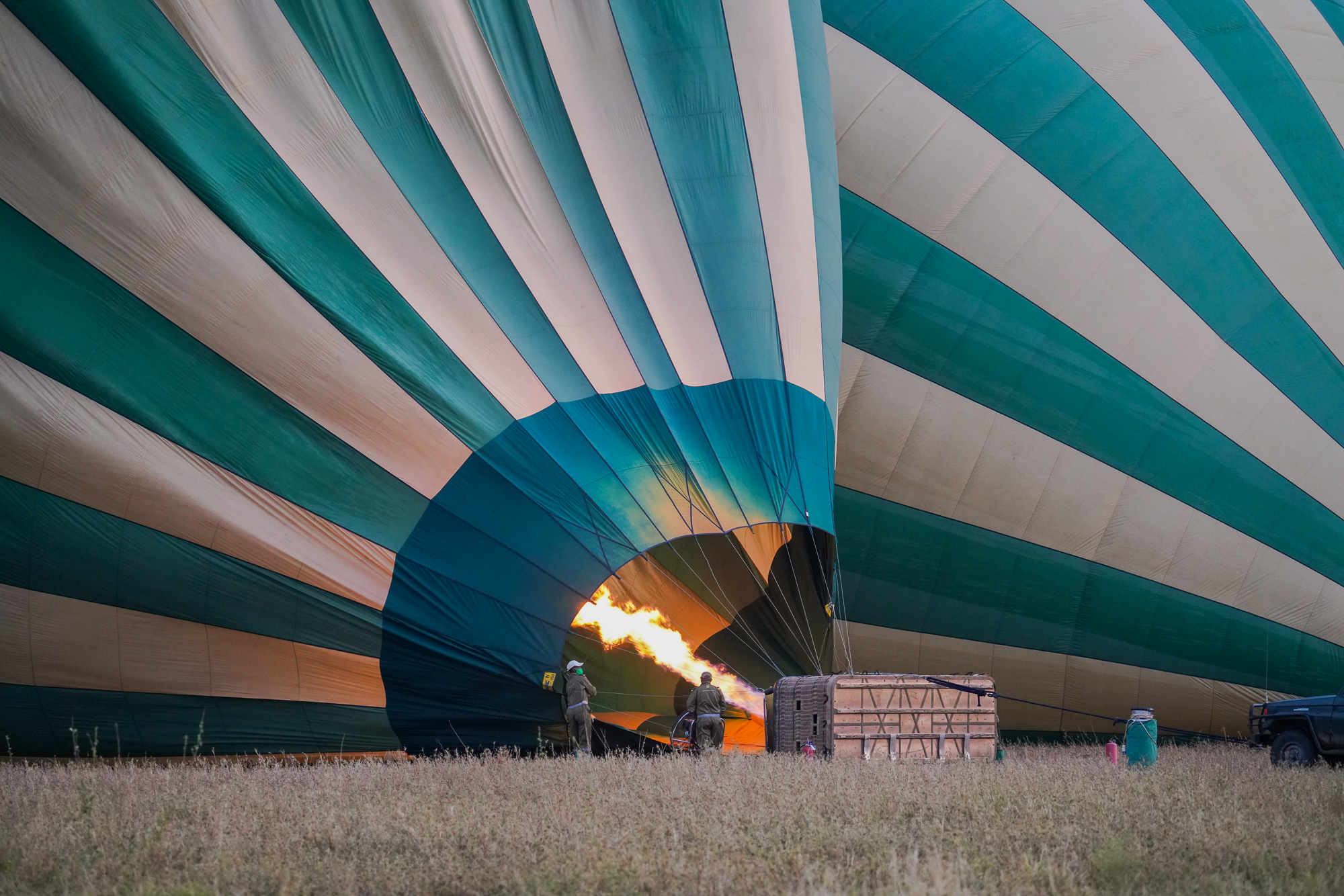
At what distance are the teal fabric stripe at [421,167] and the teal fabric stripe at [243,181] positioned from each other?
508mm

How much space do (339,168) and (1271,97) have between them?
911 centimetres

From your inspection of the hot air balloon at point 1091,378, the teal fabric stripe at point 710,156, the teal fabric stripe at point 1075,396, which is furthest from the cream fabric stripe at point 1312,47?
the teal fabric stripe at point 710,156

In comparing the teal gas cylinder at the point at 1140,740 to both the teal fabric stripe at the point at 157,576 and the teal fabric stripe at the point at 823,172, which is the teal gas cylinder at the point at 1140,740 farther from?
the teal fabric stripe at the point at 157,576

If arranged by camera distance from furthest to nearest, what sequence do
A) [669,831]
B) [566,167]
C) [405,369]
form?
[566,167]
[405,369]
[669,831]

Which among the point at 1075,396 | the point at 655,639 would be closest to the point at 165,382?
the point at 655,639

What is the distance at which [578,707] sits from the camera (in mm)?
8273

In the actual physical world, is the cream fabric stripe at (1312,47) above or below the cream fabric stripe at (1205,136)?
above

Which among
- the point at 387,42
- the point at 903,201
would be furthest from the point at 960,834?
the point at 903,201

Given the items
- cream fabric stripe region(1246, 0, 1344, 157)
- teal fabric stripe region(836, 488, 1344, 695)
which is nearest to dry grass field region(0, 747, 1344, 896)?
teal fabric stripe region(836, 488, 1344, 695)

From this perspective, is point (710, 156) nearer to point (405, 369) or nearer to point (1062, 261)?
point (405, 369)

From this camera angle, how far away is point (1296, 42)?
12.4 metres

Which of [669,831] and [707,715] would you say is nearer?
[669,831]

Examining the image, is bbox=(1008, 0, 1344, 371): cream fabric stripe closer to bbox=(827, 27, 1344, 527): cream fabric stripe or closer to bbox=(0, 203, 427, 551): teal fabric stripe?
bbox=(827, 27, 1344, 527): cream fabric stripe

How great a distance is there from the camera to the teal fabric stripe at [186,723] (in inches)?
335
